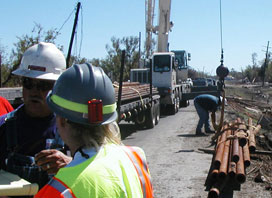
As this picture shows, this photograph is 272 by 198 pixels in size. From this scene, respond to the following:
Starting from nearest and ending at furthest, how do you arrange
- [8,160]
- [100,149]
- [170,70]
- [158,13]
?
1. [100,149]
2. [8,160]
3. [170,70]
4. [158,13]

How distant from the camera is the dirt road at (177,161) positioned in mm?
6828

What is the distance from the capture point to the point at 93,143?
1.65 metres

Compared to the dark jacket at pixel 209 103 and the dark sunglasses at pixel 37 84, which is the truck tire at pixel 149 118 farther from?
the dark sunglasses at pixel 37 84

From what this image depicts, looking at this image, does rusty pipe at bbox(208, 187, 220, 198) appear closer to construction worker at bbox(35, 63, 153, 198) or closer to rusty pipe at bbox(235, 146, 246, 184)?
rusty pipe at bbox(235, 146, 246, 184)

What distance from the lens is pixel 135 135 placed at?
13938mm

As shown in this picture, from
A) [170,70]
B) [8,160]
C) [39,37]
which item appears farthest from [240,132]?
[39,37]

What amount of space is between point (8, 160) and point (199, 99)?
11.8 m

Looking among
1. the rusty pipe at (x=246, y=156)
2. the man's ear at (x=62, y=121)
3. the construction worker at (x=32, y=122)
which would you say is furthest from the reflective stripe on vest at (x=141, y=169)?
the rusty pipe at (x=246, y=156)

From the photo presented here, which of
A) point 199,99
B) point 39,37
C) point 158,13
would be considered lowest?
point 199,99

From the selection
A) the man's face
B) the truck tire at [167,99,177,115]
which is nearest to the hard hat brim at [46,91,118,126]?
the man's face

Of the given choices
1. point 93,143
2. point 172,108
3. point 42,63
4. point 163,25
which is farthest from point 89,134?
point 163,25

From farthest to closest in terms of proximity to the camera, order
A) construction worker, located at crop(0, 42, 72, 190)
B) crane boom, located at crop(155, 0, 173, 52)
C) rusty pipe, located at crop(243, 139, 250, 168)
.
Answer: crane boom, located at crop(155, 0, 173, 52) → rusty pipe, located at crop(243, 139, 250, 168) → construction worker, located at crop(0, 42, 72, 190)

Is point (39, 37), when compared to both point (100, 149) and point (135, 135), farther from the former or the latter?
point (100, 149)

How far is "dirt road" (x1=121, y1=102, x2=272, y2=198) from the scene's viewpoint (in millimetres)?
6828
